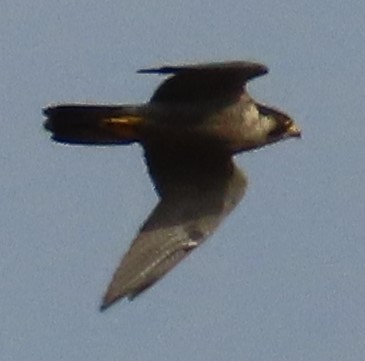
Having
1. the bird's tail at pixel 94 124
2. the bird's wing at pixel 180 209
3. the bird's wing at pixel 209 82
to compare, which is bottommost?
the bird's wing at pixel 180 209

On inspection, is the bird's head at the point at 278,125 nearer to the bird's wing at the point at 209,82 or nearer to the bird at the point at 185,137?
the bird at the point at 185,137

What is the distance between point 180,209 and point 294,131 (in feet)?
5.78

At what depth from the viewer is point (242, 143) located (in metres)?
20.5

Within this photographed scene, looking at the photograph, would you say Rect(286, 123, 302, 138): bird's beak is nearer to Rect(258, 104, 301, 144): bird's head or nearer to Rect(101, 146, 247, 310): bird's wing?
Rect(258, 104, 301, 144): bird's head

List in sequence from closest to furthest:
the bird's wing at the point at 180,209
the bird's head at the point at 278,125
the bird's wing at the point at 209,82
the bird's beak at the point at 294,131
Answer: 1. the bird's wing at the point at 180,209
2. the bird's wing at the point at 209,82
3. the bird's head at the point at 278,125
4. the bird's beak at the point at 294,131

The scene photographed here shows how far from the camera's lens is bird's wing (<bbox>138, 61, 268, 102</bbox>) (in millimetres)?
19547

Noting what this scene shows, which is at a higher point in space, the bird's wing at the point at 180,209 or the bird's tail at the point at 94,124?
the bird's tail at the point at 94,124

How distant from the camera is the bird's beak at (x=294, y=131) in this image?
21312 millimetres

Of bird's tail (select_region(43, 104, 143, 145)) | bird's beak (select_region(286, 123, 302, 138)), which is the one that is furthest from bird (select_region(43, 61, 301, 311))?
bird's beak (select_region(286, 123, 302, 138))

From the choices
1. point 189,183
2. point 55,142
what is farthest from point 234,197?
point 55,142

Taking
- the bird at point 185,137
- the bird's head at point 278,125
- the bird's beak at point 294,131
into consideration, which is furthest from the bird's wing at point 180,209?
the bird's beak at point 294,131

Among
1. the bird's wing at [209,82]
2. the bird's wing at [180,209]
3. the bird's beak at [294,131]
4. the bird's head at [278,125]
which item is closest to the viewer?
the bird's wing at [180,209]

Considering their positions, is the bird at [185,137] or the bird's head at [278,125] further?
the bird's head at [278,125]

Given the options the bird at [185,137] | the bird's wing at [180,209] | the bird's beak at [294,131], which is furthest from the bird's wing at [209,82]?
the bird's beak at [294,131]
